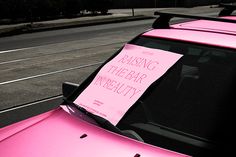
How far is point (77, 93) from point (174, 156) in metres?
1.08

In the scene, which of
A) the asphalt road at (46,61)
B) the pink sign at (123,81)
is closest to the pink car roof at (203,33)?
the pink sign at (123,81)

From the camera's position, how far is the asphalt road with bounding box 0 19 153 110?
28.9 ft

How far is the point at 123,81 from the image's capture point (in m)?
2.71

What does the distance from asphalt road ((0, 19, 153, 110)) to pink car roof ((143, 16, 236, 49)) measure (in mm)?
5201

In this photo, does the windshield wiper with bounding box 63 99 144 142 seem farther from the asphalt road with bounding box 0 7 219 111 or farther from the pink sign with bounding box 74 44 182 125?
the asphalt road with bounding box 0 7 219 111

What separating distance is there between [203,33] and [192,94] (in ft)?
1.62

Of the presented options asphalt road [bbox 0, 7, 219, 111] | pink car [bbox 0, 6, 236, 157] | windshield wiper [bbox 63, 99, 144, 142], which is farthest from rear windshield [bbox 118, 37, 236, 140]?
asphalt road [bbox 0, 7, 219, 111]

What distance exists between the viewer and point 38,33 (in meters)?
21.5

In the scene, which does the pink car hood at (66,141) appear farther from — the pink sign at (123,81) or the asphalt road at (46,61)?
the asphalt road at (46,61)

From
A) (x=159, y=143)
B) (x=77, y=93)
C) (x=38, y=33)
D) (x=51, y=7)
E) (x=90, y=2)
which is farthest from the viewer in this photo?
(x=90, y=2)

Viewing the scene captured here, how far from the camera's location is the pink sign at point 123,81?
263 centimetres

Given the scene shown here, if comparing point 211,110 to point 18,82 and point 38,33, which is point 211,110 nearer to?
point 18,82

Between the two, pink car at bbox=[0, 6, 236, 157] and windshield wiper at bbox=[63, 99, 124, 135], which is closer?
pink car at bbox=[0, 6, 236, 157]

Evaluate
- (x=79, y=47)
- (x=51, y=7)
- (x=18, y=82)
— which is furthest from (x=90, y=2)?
(x=18, y=82)
